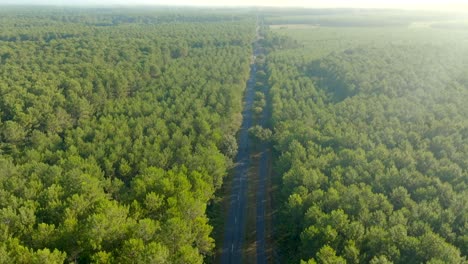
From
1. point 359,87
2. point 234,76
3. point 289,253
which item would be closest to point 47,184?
point 289,253

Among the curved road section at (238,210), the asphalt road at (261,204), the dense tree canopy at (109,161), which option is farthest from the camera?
the asphalt road at (261,204)

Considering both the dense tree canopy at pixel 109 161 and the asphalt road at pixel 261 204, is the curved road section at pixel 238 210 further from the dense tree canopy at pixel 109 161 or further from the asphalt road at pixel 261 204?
the dense tree canopy at pixel 109 161

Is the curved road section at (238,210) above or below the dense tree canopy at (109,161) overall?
below

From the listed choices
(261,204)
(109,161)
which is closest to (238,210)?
(261,204)

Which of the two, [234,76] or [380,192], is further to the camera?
[234,76]

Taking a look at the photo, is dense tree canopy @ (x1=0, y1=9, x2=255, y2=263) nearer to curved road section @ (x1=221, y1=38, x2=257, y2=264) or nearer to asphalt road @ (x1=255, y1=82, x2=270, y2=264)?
curved road section @ (x1=221, y1=38, x2=257, y2=264)

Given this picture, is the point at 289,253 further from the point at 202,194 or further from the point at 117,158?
the point at 117,158

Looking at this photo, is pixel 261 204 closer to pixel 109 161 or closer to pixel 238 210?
pixel 238 210

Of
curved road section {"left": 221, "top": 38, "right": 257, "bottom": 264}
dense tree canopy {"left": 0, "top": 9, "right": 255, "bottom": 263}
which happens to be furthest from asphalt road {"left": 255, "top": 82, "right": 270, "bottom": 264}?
dense tree canopy {"left": 0, "top": 9, "right": 255, "bottom": 263}

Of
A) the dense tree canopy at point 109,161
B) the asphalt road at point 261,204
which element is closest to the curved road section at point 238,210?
the asphalt road at point 261,204
